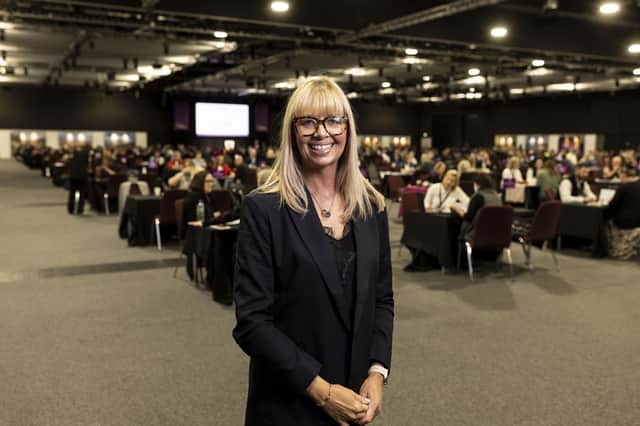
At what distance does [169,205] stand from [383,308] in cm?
735

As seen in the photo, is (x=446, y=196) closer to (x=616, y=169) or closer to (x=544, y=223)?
(x=544, y=223)

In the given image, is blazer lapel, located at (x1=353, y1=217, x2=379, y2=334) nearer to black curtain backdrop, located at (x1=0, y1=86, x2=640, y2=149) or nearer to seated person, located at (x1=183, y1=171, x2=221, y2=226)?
seated person, located at (x1=183, y1=171, x2=221, y2=226)

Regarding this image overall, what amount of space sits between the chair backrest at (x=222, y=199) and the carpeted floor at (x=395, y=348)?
45.5 inches

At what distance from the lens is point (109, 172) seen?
13.5 m

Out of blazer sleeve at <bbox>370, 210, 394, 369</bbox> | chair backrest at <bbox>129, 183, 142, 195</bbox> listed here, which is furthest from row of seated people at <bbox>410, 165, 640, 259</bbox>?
blazer sleeve at <bbox>370, 210, 394, 369</bbox>

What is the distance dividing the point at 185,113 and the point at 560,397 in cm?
2518

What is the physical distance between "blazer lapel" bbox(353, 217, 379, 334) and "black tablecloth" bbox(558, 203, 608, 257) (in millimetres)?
7727

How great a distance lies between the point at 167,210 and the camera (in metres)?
8.73

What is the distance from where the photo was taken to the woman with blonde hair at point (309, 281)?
146cm

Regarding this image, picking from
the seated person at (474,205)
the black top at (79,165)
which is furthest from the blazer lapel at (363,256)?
the black top at (79,165)

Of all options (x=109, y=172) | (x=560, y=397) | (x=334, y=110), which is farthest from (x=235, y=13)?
(x=334, y=110)

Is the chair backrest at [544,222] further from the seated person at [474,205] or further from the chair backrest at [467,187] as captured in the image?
the chair backrest at [467,187]

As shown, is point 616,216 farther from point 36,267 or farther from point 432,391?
point 36,267

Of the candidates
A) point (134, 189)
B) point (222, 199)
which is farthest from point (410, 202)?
point (134, 189)
